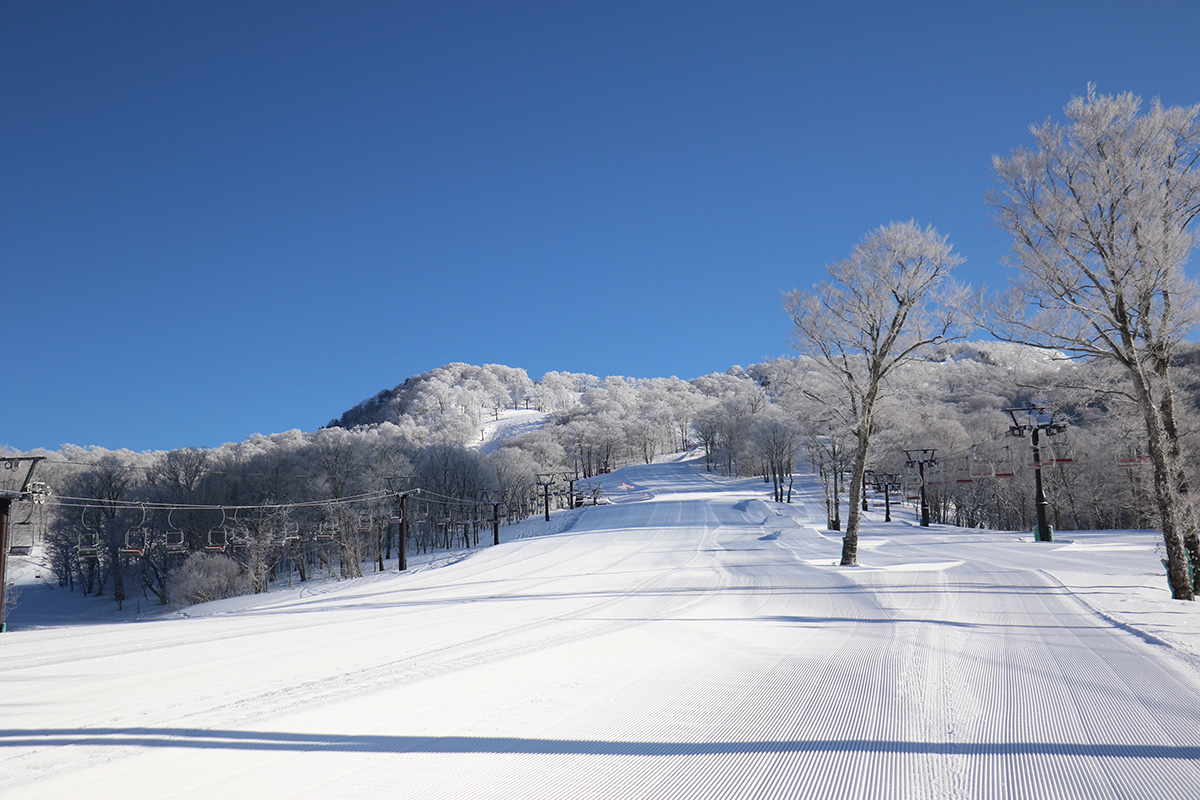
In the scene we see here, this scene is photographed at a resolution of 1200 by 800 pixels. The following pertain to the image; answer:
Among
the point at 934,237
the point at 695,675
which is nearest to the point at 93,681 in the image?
the point at 695,675

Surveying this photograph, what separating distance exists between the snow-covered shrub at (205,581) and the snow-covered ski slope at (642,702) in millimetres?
44986

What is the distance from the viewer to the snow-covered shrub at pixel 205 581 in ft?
164

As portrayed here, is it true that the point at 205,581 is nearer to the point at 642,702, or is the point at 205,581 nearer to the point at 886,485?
the point at 886,485

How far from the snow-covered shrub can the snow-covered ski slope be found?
44986 millimetres

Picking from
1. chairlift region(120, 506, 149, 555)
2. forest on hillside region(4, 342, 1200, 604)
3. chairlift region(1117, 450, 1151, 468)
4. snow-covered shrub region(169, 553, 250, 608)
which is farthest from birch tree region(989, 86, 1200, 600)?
snow-covered shrub region(169, 553, 250, 608)

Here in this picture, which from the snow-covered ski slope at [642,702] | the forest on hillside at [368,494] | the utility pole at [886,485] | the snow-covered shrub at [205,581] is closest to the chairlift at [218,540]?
the forest on hillside at [368,494]

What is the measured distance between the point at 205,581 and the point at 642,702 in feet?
185

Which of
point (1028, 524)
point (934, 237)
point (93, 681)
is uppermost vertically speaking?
point (934, 237)

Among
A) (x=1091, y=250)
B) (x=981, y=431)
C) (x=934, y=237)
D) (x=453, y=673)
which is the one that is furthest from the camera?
(x=981, y=431)

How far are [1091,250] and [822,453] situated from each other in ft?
112

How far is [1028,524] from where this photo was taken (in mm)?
63000

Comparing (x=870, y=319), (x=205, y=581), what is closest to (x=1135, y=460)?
(x=870, y=319)

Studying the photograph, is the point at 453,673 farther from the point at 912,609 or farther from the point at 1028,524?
the point at 1028,524

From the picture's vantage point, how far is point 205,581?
50.1 metres
